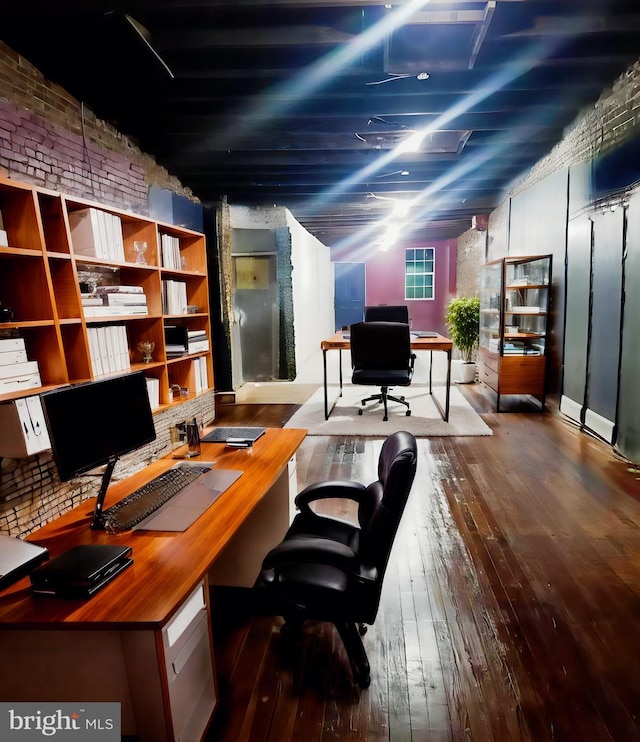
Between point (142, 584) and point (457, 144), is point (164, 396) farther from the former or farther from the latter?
point (457, 144)

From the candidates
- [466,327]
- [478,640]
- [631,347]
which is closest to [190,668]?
[478,640]

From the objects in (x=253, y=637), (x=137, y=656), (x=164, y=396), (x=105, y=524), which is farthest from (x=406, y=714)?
(x=164, y=396)

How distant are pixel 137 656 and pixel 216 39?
342 centimetres

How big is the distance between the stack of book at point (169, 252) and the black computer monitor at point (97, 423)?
8.20 ft

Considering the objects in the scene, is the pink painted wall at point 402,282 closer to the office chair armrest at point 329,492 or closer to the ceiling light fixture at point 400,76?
the ceiling light fixture at point 400,76

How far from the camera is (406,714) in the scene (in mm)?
1588

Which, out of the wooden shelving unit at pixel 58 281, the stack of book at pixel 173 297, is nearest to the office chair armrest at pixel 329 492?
the wooden shelving unit at pixel 58 281

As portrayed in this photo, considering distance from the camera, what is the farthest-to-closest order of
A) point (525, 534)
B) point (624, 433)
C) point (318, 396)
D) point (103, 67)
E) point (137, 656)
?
1. point (318, 396)
2. point (624, 433)
3. point (103, 67)
4. point (525, 534)
5. point (137, 656)

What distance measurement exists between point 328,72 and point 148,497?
10.6 ft

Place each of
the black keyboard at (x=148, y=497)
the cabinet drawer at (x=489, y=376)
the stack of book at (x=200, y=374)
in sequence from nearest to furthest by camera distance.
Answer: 1. the black keyboard at (x=148, y=497)
2. the stack of book at (x=200, y=374)
3. the cabinet drawer at (x=489, y=376)

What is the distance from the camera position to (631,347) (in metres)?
3.64

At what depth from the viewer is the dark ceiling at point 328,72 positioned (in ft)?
9.00

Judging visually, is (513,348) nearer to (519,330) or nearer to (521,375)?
(521,375)

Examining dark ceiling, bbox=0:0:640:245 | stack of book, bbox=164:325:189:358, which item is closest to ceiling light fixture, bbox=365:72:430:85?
dark ceiling, bbox=0:0:640:245
